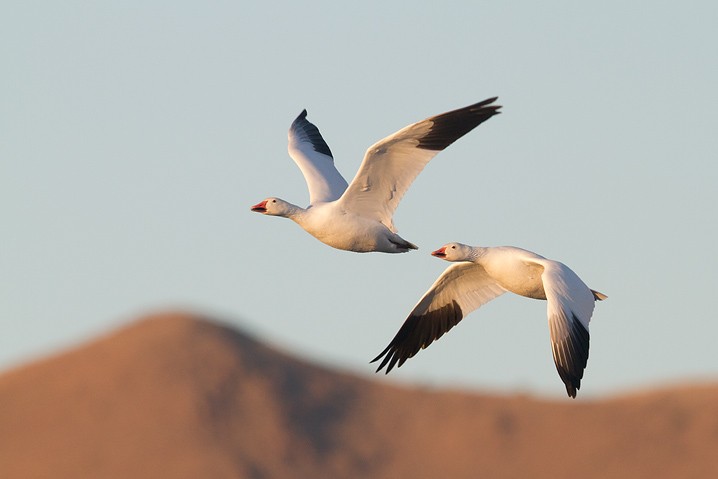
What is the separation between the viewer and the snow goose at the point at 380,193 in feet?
55.8

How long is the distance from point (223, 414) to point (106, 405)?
517cm

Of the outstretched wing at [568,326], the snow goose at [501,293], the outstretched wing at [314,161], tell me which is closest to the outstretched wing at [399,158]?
the snow goose at [501,293]

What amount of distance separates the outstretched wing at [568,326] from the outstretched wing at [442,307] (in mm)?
2324

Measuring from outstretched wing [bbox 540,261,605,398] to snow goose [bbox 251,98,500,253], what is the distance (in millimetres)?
2041

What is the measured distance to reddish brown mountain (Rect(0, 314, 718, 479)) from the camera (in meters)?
68.1

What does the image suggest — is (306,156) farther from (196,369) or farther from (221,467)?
(196,369)

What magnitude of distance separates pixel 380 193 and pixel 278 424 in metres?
55.6

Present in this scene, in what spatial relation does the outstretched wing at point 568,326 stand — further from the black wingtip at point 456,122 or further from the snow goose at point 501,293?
the black wingtip at point 456,122

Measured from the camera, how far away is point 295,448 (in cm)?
7144

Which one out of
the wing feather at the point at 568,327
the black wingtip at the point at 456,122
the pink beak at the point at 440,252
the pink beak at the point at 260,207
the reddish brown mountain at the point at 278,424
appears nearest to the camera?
the wing feather at the point at 568,327

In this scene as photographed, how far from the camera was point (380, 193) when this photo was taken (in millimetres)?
17891

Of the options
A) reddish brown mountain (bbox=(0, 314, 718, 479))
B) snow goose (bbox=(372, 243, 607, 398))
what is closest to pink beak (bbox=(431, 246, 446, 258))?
snow goose (bbox=(372, 243, 607, 398))

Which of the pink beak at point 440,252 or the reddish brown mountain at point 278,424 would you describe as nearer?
the pink beak at point 440,252

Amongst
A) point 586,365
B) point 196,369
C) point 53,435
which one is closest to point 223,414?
point 196,369
